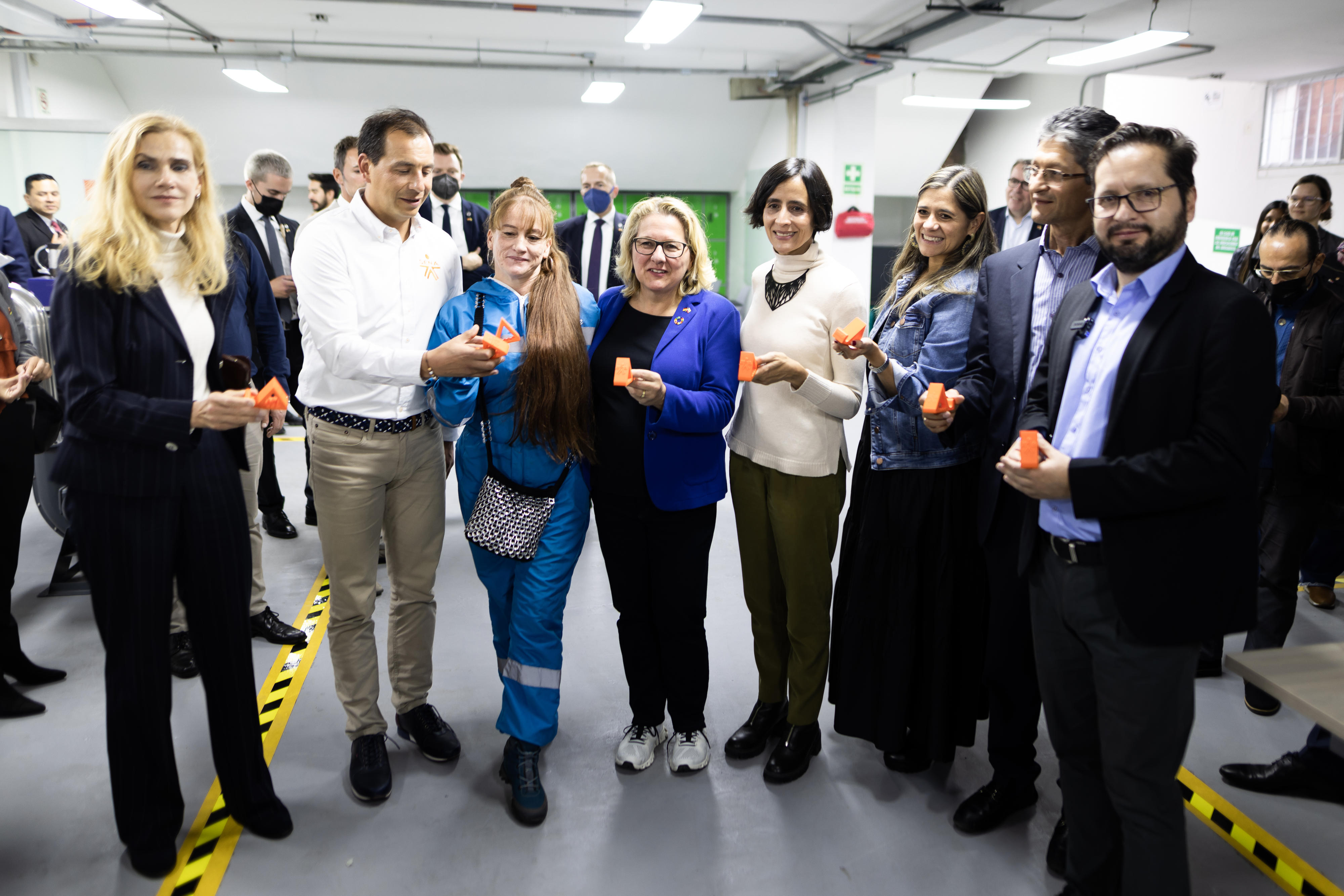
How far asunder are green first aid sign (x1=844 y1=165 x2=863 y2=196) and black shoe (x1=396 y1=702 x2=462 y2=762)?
418 inches

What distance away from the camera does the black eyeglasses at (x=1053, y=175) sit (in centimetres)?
214

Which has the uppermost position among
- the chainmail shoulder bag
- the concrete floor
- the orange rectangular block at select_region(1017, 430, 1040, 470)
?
the orange rectangular block at select_region(1017, 430, 1040, 470)

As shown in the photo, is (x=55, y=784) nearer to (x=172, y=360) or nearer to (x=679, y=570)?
(x=172, y=360)

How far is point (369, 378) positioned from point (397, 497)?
1.54 feet

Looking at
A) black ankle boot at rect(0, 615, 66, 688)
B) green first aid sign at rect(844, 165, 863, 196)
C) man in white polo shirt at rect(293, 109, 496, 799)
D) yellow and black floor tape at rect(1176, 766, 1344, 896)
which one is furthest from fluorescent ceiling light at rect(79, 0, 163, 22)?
yellow and black floor tape at rect(1176, 766, 1344, 896)

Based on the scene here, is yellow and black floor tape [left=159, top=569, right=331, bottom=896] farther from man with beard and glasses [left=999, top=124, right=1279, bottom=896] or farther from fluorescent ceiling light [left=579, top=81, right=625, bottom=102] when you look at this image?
fluorescent ceiling light [left=579, top=81, right=625, bottom=102]

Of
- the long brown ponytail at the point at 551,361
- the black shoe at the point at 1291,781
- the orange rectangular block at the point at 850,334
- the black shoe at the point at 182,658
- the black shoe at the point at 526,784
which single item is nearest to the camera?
the orange rectangular block at the point at 850,334

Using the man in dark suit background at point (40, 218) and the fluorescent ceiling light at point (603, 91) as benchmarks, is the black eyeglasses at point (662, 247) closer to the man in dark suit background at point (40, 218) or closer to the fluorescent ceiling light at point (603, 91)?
the man in dark suit background at point (40, 218)

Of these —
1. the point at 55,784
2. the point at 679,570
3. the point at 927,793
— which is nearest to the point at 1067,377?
the point at 679,570

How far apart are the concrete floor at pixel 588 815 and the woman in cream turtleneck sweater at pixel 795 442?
27 cm

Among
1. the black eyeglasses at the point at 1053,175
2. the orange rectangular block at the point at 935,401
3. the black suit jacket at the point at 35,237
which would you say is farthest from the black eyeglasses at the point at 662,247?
the black suit jacket at the point at 35,237

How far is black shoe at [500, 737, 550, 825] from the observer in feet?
8.18

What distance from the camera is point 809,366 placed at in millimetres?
2518

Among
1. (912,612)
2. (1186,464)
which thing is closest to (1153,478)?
(1186,464)
